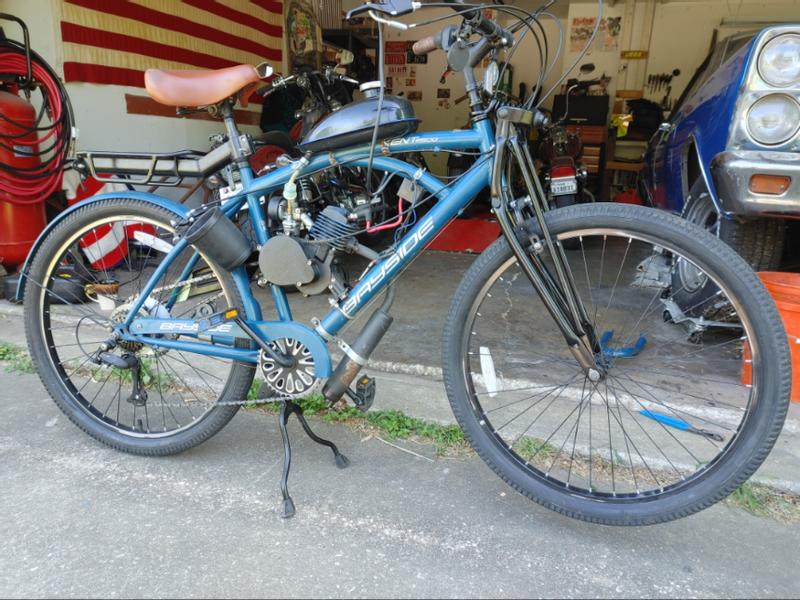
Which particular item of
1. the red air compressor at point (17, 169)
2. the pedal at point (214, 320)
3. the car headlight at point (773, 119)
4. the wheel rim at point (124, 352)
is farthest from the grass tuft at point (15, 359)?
the car headlight at point (773, 119)

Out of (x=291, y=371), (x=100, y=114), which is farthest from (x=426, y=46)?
(x=100, y=114)

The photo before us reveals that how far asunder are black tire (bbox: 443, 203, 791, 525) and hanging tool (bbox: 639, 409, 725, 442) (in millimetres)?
716

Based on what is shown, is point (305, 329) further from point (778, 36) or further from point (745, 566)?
point (778, 36)

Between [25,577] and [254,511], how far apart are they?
2.23ft

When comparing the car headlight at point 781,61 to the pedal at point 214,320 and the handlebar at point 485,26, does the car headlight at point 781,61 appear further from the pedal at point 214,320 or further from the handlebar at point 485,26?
the pedal at point 214,320

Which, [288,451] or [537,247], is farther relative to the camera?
[288,451]

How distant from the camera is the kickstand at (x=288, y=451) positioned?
76.9 inches

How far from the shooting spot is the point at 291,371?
6.67 feet

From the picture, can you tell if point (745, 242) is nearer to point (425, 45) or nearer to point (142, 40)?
point (425, 45)

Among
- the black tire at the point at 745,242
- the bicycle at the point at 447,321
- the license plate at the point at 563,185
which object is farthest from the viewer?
the license plate at the point at 563,185

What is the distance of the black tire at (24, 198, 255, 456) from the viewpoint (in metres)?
2.14

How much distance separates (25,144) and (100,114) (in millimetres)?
971

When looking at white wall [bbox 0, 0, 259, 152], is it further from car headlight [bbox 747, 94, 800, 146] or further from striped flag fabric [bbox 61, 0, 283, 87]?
car headlight [bbox 747, 94, 800, 146]

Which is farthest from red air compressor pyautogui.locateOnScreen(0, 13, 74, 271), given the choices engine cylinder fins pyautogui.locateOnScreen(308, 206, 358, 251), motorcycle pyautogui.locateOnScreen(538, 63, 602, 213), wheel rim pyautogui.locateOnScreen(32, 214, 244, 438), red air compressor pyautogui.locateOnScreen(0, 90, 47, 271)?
motorcycle pyautogui.locateOnScreen(538, 63, 602, 213)
